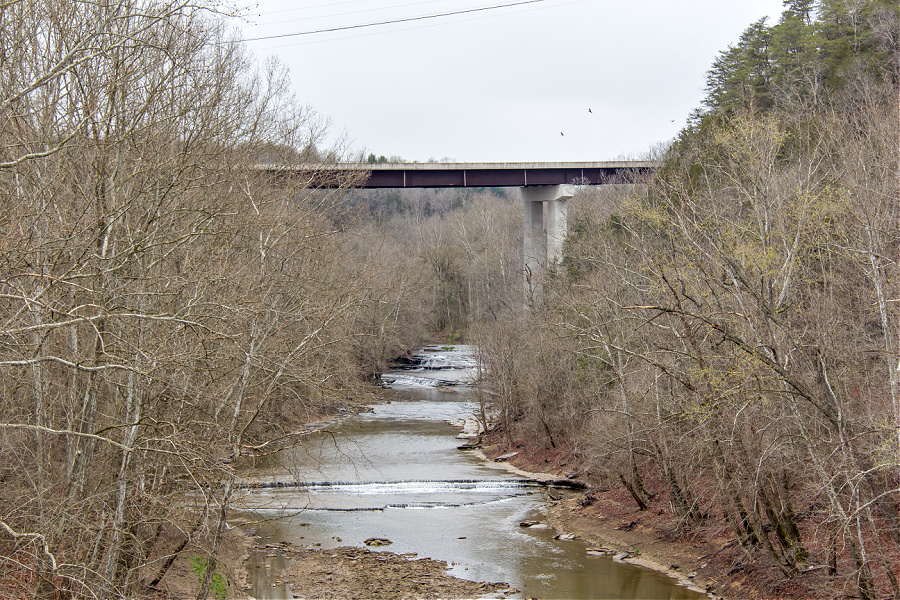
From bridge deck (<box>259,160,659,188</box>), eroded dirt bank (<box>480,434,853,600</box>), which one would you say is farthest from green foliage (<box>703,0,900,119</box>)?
eroded dirt bank (<box>480,434,853,600</box>)

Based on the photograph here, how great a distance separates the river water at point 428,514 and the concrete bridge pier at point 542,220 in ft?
58.1

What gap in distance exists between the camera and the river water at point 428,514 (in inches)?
666

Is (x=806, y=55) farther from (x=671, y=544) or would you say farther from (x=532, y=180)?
(x=671, y=544)

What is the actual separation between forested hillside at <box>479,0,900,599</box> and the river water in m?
2.62

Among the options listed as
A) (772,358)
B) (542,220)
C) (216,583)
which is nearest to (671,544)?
(772,358)

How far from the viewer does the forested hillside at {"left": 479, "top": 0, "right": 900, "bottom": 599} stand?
11539 millimetres

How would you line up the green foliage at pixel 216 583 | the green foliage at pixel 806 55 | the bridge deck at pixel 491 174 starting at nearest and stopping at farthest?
the green foliage at pixel 216 583, the green foliage at pixel 806 55, the bridge deck at pixel 491 174

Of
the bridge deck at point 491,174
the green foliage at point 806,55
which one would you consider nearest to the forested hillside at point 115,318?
the green foliage at point 806,55

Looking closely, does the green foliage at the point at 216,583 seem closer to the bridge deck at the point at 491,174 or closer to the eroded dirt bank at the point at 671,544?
the eroded dirt bank at the point at 671,544

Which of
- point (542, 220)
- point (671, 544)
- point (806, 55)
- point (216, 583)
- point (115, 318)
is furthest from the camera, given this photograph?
point (542, 220)

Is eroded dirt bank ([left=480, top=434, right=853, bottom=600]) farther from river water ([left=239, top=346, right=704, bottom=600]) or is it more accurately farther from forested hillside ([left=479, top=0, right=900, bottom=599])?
river water ([left=239, top=346, right=704, bottom=600])

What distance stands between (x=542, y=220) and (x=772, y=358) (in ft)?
138

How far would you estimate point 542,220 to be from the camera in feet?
174

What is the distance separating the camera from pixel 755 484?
12.2m
